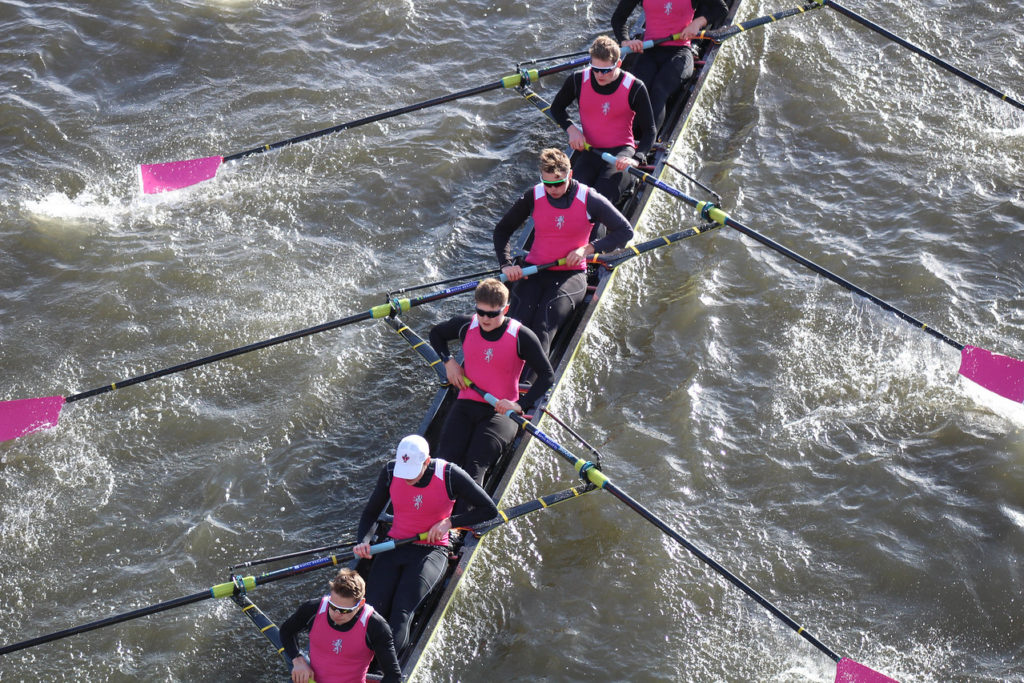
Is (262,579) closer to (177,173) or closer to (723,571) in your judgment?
(723,571)

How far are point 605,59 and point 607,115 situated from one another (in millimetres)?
595

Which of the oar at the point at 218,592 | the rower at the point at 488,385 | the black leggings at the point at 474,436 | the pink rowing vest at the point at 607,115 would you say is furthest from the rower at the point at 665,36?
the oar at the point at 218,592

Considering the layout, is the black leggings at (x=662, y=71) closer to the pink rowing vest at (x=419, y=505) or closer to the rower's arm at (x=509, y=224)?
the rower's arm at (x=509, y=224)

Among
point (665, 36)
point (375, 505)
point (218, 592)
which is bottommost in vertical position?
point (218, 592)

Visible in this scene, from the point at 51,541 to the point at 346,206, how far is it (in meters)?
4.62

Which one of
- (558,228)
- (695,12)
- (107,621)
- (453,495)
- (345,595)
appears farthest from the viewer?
(695,12)

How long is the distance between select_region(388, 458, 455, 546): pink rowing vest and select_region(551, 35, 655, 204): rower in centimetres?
391

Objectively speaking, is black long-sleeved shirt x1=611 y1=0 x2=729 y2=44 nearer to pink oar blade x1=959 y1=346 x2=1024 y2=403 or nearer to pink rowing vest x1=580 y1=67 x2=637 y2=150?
pink rowing vest x1=580 y1=67 x2=637 y2=150

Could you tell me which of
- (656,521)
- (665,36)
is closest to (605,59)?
(665,36)

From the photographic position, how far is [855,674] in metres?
6.77

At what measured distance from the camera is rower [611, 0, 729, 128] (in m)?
10.9

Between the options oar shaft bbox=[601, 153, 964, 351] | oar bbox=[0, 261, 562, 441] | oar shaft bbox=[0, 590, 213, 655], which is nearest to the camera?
oar shaft bbox=[0, 590, 213, 655]

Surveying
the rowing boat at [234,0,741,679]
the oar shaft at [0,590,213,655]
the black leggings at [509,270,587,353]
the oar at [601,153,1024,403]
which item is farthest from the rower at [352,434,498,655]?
the oar at [601,153,1024,403]

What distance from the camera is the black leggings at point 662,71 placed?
424 inches
